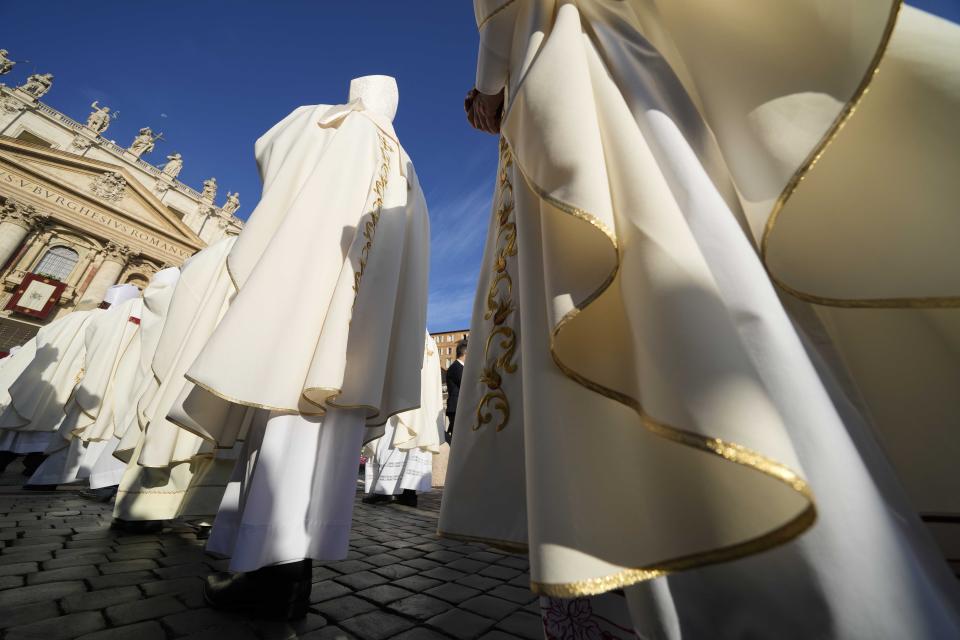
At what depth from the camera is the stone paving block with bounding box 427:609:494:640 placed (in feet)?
4.26

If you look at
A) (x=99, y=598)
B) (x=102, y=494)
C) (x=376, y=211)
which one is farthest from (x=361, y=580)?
(x=102, y=494)

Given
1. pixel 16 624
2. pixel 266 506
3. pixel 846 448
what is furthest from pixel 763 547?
pixel 16 624

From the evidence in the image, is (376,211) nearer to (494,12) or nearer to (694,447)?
(494,12)

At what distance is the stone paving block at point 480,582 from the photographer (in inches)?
72.4

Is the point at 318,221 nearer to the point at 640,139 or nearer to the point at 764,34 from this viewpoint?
the point at 640,139

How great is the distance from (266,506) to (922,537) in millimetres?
1554

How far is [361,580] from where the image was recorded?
1.80m

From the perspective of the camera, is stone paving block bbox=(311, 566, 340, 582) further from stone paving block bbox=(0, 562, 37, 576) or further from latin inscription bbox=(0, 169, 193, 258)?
latin inscription bbox=(0, 169, 193, 258)

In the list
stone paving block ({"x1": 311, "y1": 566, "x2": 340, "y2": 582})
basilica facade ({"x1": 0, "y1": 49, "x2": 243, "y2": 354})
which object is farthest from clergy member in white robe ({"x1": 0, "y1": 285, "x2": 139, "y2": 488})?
basilica facade ({"x1": 0, "y1": 49, "x2": 243, "y2": 354})

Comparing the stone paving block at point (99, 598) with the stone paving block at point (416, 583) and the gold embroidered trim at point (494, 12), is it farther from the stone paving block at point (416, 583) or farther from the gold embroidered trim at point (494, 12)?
the gold embroidered trim at point (494, 12)

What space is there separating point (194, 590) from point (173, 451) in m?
0.93

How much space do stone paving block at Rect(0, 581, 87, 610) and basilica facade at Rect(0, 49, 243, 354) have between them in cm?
2078

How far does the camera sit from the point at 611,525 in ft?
1.79

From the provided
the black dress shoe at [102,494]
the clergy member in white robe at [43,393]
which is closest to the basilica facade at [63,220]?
the clergy member in white robe at [43,393]
